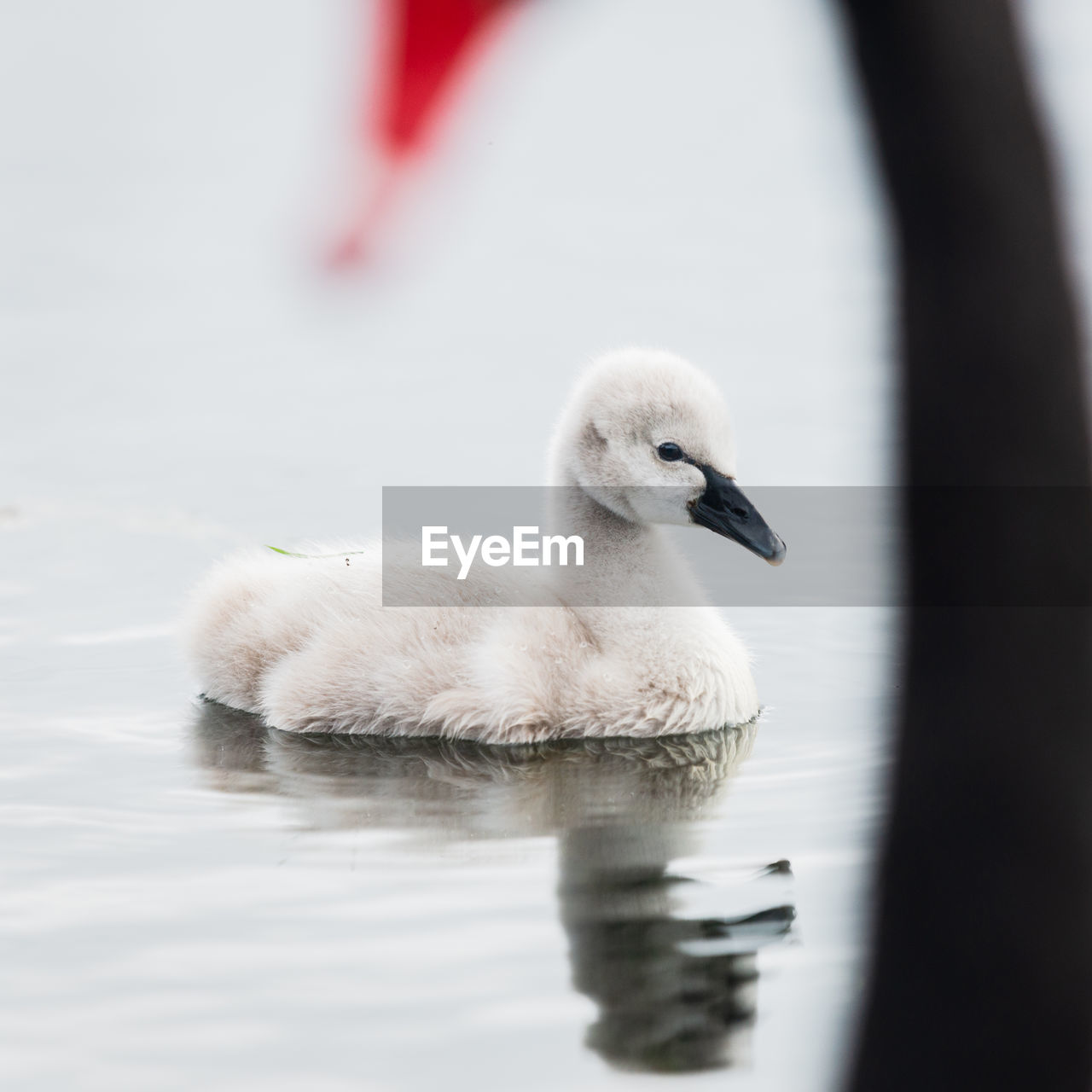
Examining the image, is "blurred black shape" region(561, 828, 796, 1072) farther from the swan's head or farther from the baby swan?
the swan's head

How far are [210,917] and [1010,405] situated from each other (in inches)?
96.1

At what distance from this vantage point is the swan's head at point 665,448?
407cm

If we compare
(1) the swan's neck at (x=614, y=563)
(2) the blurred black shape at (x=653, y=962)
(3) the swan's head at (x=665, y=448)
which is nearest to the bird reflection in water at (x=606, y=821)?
(2) the blurred black shape at (x=653, y=962)

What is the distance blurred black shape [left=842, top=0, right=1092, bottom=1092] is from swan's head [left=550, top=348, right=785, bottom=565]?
3.54 m

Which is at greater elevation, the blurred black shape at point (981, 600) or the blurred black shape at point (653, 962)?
the blurred black shape at point (981, 600)

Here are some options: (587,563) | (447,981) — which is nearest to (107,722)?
(587,563)

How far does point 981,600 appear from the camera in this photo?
450 millimetres

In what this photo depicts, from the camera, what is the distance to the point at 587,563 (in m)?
4.24

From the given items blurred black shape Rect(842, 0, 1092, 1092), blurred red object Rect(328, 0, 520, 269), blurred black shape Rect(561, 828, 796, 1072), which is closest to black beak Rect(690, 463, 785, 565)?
blurred black shape Rect(561, 828, 796, 1072)

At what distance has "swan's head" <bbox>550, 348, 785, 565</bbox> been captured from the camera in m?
4.07

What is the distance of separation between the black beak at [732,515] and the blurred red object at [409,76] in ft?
12.0

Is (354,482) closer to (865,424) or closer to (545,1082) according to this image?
(865,424)

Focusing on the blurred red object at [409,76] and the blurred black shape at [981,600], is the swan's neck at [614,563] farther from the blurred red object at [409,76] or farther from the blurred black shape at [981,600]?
the blurred red object at [409,76]

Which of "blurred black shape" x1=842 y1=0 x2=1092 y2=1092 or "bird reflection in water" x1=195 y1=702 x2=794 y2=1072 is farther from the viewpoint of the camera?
"bird reflection in water" x1=195 y1=702 x2=794 y2=1072
